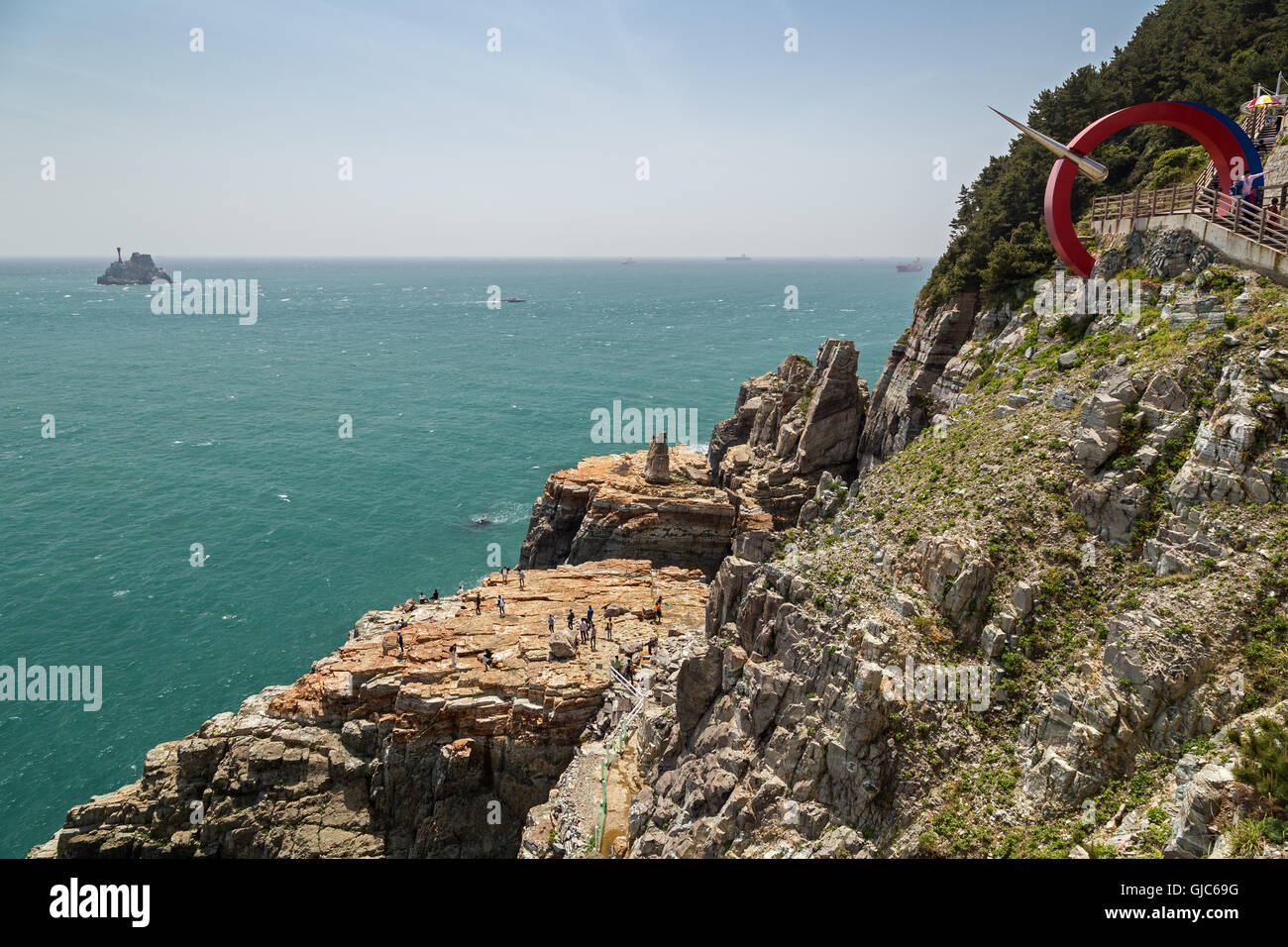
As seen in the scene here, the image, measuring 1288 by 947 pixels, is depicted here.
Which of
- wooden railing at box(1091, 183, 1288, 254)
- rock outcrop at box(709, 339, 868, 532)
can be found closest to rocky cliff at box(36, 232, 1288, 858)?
wooden railing at box(1091, 183, 1288, 254)

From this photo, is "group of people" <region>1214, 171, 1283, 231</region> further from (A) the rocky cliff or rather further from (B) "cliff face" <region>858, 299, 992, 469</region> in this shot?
(B) "cliff face" <region>858, 299, 992, 469</region>

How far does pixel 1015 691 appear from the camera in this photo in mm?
19547

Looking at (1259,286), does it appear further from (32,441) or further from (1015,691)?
(32,441)

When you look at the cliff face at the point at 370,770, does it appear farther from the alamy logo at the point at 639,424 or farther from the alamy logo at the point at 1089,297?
the alamy logo at the point at 639,424

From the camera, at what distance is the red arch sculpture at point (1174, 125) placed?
2880cm

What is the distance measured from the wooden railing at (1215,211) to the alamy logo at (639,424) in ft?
213

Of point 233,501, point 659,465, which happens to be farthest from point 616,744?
point 233,501

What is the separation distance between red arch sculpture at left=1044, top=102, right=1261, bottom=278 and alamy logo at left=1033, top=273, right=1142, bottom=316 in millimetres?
2626

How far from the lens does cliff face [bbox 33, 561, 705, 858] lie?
33.7m

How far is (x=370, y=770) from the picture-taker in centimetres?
3481

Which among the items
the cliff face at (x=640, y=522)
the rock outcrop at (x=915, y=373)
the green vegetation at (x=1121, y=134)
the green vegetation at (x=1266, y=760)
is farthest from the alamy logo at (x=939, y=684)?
the cliff face at (x=640, y=522)
